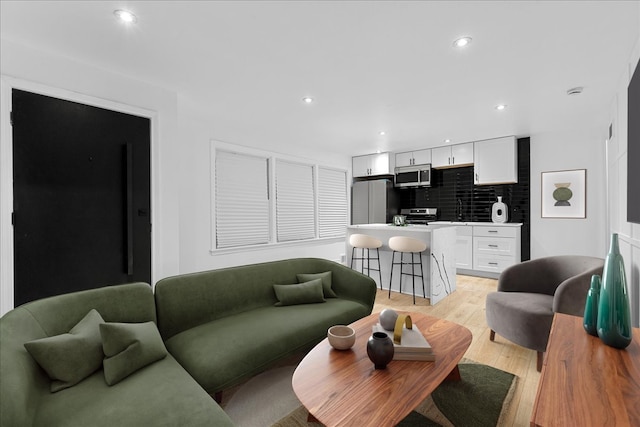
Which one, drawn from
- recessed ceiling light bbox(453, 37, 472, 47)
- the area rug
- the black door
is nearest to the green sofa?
the area rug

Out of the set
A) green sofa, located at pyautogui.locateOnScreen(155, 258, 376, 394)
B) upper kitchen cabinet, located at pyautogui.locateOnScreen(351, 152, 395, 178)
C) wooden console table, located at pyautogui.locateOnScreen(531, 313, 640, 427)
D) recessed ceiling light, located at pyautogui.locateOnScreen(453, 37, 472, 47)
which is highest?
recessed ceiling light, located at pyautogui.locateOnScreen(453, 37, 472, 47)

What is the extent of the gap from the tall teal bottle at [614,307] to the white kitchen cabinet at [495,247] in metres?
4.05

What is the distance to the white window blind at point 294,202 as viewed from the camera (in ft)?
16.8

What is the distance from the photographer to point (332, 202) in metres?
6.21

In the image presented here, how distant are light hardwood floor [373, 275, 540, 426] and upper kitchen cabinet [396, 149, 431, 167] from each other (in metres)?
2.35

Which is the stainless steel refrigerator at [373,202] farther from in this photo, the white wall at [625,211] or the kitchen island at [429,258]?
the white wall at [625,211]

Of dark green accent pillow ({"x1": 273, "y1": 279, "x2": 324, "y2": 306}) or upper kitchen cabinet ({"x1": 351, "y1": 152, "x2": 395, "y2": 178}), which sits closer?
dark green accent pillow ({"x1": 273, "y1": 279, "x2": 324, "y2": 306})

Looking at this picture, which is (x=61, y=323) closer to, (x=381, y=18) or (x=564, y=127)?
(x=381, y=18)

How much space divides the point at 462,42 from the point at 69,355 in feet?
9.97

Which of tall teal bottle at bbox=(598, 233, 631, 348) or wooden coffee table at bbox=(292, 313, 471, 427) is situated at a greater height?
tall teal bottle at bbox=(598, 233, 631, 348)

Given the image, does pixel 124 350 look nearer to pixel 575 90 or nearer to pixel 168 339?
pixel 168 339

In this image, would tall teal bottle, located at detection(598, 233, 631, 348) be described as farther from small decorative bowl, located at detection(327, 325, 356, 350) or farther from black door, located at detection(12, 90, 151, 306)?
black door, located at detection(12, 90, 151, 306)

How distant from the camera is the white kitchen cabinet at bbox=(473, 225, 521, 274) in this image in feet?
15.9

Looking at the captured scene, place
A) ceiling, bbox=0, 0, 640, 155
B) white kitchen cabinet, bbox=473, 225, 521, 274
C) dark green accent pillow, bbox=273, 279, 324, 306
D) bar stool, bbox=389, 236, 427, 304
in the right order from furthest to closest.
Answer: white kitchen cabinet, bbox=473, 225, 521, 274 → bar stool, bbox=389, 236, 427, 304 → dark green accent pillow, bbox=273, 279, 324, 306 → ceiling, bbox=0, 0, 640, 155
